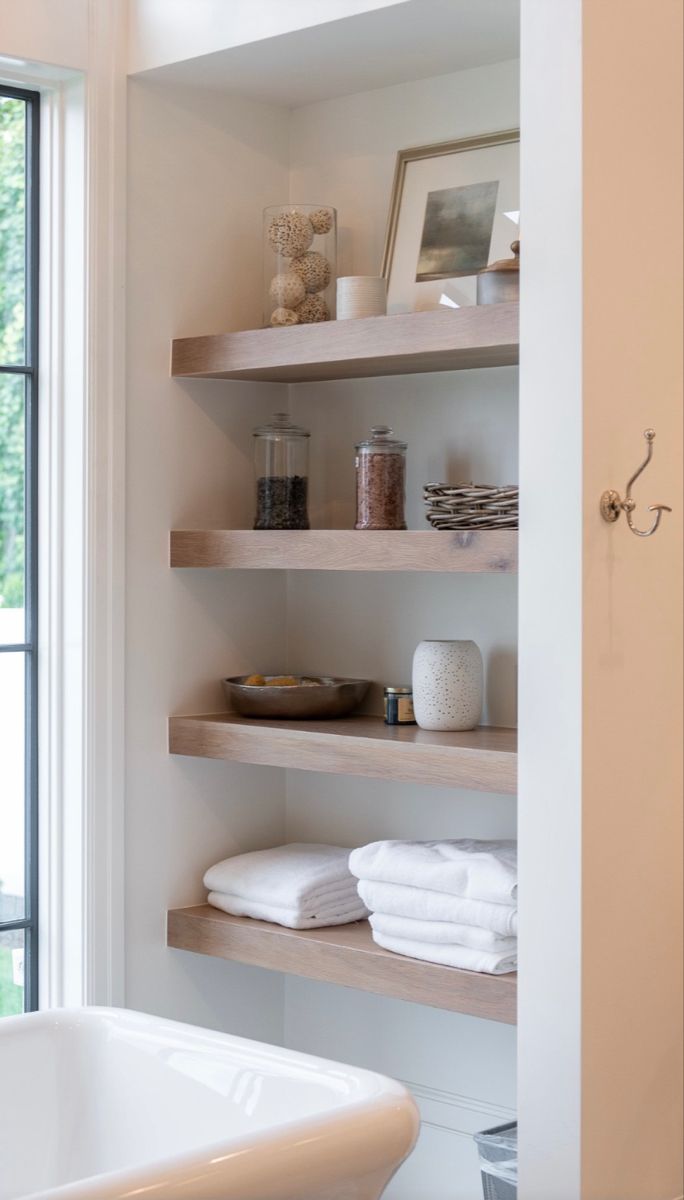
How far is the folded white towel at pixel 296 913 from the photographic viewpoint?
2732 millimetres

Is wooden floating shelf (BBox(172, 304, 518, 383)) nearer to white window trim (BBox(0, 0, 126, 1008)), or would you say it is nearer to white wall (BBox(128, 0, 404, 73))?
white window trim (BBox(0, 0, 126, 1008))

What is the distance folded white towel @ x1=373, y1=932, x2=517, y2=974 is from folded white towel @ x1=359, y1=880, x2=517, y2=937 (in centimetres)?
5

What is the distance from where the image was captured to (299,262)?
2.88m

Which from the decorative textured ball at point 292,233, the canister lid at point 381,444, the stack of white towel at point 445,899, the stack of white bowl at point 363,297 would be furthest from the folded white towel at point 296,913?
the decorative textured ball at point 292,233

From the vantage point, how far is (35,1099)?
218cm

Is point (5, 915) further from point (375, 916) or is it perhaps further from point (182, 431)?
point (182, 431)

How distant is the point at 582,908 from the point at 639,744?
274 mm

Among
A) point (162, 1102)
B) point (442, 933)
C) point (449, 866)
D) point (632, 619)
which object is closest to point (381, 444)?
point (632, 619)

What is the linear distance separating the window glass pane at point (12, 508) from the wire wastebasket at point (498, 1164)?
1.24m

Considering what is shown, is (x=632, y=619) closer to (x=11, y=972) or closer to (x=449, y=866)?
(x=449, y=866)

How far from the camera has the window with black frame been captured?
112 inches

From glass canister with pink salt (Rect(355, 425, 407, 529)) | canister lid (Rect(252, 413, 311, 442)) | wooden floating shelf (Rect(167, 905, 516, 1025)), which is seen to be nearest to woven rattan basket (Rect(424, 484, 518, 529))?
glass canister with pink salt (Rect(355, 425, 407, 529))

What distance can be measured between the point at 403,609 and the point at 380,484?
33 centimetres

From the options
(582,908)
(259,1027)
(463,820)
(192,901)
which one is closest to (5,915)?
(192,901)
